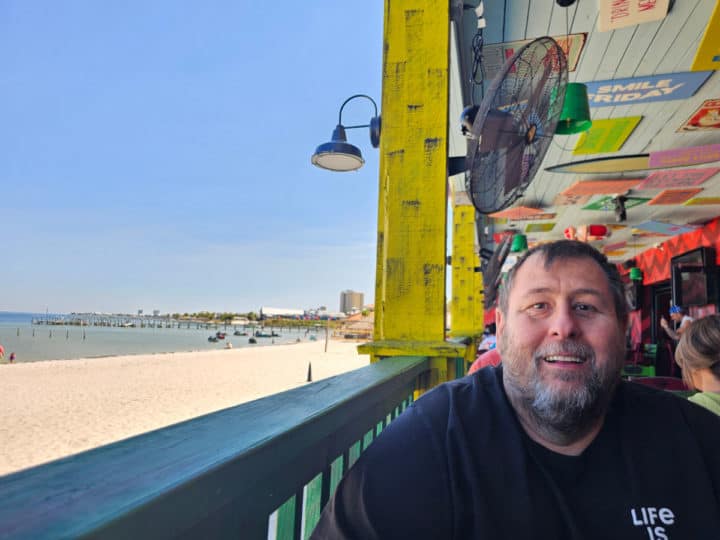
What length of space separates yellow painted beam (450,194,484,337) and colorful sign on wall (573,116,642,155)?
1.94 m

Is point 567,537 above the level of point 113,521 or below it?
below

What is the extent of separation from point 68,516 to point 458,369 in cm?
222

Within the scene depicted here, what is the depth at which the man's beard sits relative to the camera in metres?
1.03

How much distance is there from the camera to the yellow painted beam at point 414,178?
7.19 ft

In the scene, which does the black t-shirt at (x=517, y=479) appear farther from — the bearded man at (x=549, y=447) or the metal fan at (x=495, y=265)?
the metal fan at (x=495, y=265)

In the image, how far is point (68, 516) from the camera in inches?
14.3

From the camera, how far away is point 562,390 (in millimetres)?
1057

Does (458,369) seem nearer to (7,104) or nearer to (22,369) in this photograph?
(22,369)

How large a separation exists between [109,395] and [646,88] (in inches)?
651

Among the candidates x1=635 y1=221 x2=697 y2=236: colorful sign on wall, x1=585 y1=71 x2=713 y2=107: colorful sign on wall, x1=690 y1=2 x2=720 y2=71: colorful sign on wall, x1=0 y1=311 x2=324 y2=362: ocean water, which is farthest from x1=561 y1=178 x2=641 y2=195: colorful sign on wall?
x1=0 y1=311 x2=324 y2=362: ocean water

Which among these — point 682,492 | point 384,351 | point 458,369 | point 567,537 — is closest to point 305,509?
point 567,537

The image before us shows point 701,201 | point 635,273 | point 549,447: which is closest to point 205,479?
point 549,447

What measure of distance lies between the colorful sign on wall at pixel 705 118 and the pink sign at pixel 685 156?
39cm

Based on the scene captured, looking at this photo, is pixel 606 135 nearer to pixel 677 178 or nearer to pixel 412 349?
pixel 677 178
